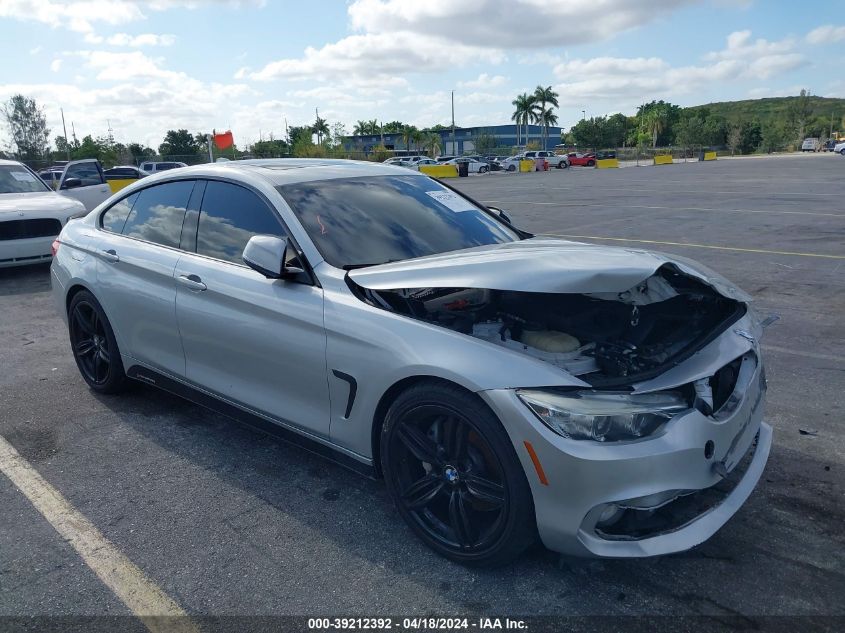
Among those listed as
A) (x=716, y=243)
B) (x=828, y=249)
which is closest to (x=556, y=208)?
(x=716, y=243)

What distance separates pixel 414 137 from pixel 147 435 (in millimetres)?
98935

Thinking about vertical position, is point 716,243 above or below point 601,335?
below

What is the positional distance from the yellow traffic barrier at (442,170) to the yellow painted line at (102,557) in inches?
1568

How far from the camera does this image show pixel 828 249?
32.7 ft

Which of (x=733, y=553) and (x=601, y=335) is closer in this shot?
(x=733, y=553)

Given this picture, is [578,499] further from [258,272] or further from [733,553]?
[258,272]

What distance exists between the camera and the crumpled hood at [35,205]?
9.25 metres

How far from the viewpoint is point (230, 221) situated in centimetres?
384

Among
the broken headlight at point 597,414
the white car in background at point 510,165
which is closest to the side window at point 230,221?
the broken headlight at point 597,414

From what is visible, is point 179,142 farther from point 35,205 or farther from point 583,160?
point 35,205

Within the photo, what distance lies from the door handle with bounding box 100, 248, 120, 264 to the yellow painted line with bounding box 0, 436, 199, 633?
132 centimetres

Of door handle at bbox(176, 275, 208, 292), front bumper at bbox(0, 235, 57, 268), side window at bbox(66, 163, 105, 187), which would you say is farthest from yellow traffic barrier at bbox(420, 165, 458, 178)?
door handle at bbox(176, 275, 208, 292)

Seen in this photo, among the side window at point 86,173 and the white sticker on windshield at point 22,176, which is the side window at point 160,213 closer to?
the white sticker on windshield at point 22,176

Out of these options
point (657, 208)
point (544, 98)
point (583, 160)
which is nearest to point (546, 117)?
point (544, 98)
